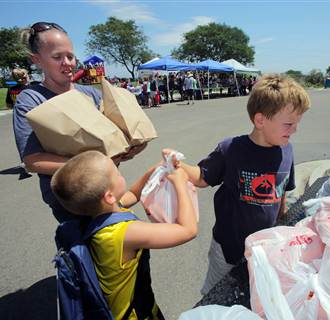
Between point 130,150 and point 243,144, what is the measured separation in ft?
1.97

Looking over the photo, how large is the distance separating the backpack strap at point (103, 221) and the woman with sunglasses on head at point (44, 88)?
43 cm

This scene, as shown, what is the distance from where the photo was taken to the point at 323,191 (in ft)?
5.77

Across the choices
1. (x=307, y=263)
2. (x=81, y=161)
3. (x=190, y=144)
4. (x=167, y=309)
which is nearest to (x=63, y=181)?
(x=81, y=161)

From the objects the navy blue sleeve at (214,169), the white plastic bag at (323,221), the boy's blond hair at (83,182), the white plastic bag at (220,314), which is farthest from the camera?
the navy blue sleeve at (214,169)

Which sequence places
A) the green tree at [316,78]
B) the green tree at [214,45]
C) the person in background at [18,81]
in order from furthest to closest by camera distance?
1. the green tree at [214,45]
2. the green tree at [316,78]
3. the person in background at [18,81]

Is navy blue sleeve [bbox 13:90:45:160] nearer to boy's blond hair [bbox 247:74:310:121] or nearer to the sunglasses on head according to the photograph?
the sunglasses on head

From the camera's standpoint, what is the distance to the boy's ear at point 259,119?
1682 millimetres

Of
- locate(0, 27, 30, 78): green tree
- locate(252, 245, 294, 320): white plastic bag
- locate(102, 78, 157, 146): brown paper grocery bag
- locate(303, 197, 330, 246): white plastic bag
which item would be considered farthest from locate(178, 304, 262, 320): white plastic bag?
locate(0, 27, 30, 78): green tree

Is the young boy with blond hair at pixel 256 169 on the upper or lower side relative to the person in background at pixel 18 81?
lower

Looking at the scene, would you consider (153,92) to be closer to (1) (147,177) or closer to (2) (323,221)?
(1) (147,177)

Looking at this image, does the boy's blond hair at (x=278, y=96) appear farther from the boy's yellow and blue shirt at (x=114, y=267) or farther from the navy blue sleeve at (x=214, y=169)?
the boy's yellow and blue shirt at (x=114, y=267)

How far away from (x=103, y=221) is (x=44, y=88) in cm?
99

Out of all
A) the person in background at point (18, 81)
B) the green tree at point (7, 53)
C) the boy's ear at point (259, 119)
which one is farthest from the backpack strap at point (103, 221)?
the green tree at point (7, 53)

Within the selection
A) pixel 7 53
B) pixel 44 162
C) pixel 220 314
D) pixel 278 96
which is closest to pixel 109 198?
pixel 44 162
